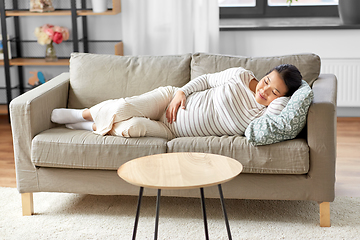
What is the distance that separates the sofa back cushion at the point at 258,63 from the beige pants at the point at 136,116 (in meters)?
0.28

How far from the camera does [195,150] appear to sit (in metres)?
2.11

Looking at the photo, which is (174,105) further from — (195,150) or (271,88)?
(271,88)

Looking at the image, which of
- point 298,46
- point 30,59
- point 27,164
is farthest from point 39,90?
point 298,46

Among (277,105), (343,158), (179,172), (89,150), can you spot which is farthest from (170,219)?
(343,158)

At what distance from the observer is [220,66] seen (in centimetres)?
257

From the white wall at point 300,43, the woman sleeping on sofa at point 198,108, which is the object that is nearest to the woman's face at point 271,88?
the woman sleeping on sofa at point 198,108

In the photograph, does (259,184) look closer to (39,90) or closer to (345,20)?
(39,90)

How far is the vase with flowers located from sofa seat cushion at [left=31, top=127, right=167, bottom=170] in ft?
5.75

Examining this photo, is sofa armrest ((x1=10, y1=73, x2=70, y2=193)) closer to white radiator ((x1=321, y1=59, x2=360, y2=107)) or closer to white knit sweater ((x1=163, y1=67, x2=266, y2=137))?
white knit sweater ((x1=163, y1=67, x2=266, y2=137))

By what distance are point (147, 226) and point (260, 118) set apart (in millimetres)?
738

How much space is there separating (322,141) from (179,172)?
2.51 feet

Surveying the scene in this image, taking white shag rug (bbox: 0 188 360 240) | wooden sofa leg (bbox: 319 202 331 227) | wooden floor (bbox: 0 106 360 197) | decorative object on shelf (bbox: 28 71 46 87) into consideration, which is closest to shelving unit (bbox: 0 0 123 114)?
decorative object on shelf (bbox: 28 71 46 87)

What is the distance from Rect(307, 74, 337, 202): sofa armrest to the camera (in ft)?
6.57

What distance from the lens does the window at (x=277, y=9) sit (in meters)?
3.93
